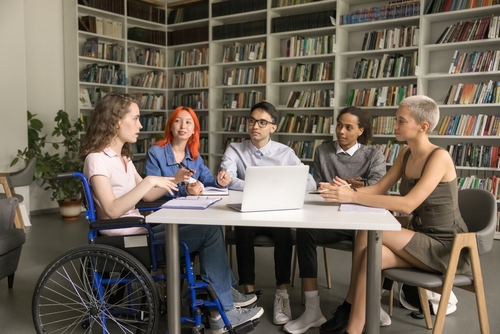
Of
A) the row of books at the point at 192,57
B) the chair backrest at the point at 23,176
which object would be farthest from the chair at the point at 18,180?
the row of books at the point at 192,57

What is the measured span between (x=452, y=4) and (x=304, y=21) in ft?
5.20

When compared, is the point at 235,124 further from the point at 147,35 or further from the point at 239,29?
the point at 147,35

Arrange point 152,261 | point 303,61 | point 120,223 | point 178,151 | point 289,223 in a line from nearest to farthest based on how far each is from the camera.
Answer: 1. point 289,223
2. point 120,223
3. point 152,261
4. point 178,151
5. point 303,61

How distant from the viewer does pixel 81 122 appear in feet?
18.2

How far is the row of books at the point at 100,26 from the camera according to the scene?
19.2 ft

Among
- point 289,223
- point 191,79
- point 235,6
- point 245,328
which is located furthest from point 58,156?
point 289,223

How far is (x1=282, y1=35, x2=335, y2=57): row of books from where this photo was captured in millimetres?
5371

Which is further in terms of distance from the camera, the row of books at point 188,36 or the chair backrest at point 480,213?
the row of books at point 188,36

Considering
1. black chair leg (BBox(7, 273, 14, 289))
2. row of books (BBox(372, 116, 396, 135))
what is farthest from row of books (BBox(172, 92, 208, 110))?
black chair leg (BBox(7, 273, 14, 289))

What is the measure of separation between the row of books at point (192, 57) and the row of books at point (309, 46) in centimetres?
126

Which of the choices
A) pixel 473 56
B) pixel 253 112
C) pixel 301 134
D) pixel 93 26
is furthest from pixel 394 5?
pixel 93 26

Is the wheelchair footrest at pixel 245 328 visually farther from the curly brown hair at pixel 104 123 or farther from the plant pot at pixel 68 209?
the plant pot at pixel 68 209

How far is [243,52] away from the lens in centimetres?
607

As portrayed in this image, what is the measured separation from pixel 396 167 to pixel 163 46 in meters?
5.08
